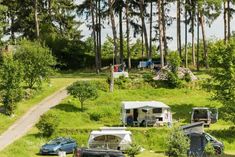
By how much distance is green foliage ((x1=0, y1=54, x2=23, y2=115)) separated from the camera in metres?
51.7

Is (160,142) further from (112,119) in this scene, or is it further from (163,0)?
(163,0)

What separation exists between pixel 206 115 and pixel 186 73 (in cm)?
1424

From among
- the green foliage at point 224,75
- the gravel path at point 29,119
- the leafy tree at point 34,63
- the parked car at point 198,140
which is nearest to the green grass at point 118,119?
the gravel path at point 29,119

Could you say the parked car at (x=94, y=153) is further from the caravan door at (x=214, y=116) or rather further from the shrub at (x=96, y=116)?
the caravan door at (x=214, y=116)

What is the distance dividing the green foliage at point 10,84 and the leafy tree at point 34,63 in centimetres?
554

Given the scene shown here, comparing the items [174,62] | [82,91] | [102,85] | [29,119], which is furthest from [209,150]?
[174,62]

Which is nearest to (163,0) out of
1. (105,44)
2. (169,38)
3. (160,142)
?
(169,38)

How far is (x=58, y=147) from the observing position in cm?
4134

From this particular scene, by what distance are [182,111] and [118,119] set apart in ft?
20.8

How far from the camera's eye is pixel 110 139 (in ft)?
140

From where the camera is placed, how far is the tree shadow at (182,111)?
52.4m

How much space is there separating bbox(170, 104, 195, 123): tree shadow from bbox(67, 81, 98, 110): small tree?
25.2 ft

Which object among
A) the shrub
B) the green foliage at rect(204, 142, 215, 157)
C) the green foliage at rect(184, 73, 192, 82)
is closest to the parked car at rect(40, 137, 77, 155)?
the shrub

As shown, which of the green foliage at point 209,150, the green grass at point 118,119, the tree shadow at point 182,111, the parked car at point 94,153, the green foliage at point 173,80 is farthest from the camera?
the green foliage at point 173,80
